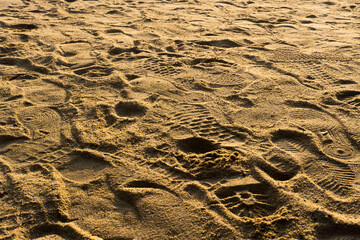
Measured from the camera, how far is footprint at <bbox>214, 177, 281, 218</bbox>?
1678 mm

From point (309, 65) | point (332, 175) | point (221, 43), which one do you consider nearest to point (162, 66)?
point (221, 43)

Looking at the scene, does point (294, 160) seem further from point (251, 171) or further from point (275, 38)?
point (275, 38)

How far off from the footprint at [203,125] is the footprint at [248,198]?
352 millimetres

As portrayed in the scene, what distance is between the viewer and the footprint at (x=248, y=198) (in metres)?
1.68

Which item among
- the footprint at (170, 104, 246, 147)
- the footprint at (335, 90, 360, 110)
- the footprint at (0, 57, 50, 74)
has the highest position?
the footprint at (335, 90, 360, 110)

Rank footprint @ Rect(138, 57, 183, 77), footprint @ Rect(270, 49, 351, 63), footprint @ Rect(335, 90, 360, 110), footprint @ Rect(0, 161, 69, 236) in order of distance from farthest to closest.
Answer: footprint @ Rect(270, 49, 351, 63)
footprint @ Rect(138, 57, 183, 77)
footprint @ Rect(335, 90, 360, 110)
footprint @ Rect(0, 161, 69, 236)

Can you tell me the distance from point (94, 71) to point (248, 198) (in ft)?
6.35

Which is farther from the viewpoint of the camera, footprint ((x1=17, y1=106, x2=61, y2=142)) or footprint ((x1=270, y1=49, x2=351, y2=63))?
footprint ((x1=270, y1=49, x2=351, y2=63))

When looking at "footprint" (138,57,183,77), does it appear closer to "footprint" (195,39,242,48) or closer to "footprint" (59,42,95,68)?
"footprint" (59,42,95,68)

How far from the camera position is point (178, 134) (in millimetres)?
2217

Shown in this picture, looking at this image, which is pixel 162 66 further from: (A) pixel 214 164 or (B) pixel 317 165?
(B) pixel 317 165

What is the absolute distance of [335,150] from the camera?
6.79ft

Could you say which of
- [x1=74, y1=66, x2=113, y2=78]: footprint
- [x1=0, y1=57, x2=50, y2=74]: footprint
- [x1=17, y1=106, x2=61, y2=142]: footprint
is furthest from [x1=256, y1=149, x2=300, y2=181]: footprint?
[x1=0, y1=57, x2=50, y2=74]: footprint

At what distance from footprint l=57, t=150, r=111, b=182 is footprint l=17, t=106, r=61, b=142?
236mm
